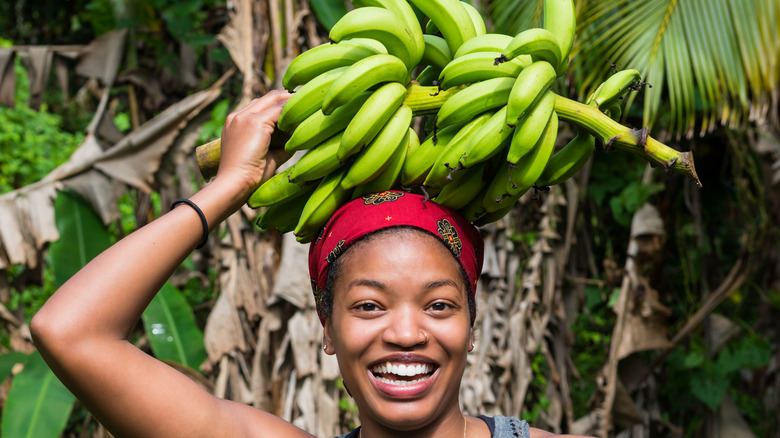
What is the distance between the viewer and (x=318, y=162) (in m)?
1.48

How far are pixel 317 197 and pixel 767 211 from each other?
3764mm

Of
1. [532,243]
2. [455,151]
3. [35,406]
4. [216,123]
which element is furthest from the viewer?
[532,243]

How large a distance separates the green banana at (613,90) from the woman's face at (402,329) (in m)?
0.43

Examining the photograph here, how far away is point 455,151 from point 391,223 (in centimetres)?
21

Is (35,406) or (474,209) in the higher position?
(474,209)

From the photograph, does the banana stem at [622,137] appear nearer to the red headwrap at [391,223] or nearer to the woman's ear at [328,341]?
the red headwrap at [391,223]

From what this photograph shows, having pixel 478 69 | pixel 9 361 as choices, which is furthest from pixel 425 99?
pixel 9 361

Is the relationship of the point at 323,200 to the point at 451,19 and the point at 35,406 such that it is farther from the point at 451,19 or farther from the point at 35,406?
the point at 35,406

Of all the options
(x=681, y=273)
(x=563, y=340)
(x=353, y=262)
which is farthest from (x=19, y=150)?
(x=353, y=262)

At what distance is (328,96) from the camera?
1383mm

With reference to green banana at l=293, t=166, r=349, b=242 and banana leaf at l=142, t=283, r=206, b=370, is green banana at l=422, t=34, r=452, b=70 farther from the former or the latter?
banana leaf at l=142, t=283, r=206, b=370

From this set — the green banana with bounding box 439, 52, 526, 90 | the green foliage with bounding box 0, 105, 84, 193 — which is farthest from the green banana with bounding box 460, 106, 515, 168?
the green foliage with bounding box 0, 105, 84, 193

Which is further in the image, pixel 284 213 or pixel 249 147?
pixel 284 213

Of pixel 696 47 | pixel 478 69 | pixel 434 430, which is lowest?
pixel 434 430
